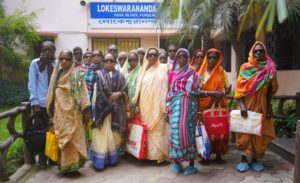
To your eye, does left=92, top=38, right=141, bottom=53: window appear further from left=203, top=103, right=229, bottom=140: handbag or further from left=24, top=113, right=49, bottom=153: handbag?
left=203, top=103, right=229, bottom=140: handbag

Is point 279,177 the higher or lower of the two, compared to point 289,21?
lower

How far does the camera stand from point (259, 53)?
429 cm

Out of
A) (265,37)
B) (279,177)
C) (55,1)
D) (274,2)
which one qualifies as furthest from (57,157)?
(55,1)

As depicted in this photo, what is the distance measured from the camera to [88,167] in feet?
16.2

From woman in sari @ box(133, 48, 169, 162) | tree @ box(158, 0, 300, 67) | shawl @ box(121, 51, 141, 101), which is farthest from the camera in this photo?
tree @ box(158, 0, 300, 67)

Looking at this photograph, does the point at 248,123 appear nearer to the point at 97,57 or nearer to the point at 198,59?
the point at 198,59

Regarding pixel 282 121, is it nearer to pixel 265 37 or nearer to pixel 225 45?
pixel 265 37

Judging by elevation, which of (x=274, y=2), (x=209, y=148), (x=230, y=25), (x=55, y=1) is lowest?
(x=209, y=148)

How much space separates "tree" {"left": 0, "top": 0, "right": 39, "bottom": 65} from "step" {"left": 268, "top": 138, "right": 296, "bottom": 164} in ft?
30.5

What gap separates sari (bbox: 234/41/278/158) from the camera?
426cm

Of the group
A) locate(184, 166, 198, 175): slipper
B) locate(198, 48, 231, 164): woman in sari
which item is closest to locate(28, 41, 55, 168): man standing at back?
locate(184, 166, 198, 175): slipper

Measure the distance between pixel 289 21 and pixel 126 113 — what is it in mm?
5616

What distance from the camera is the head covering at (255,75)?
Result: 13.9 ft

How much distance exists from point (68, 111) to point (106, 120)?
659mm
